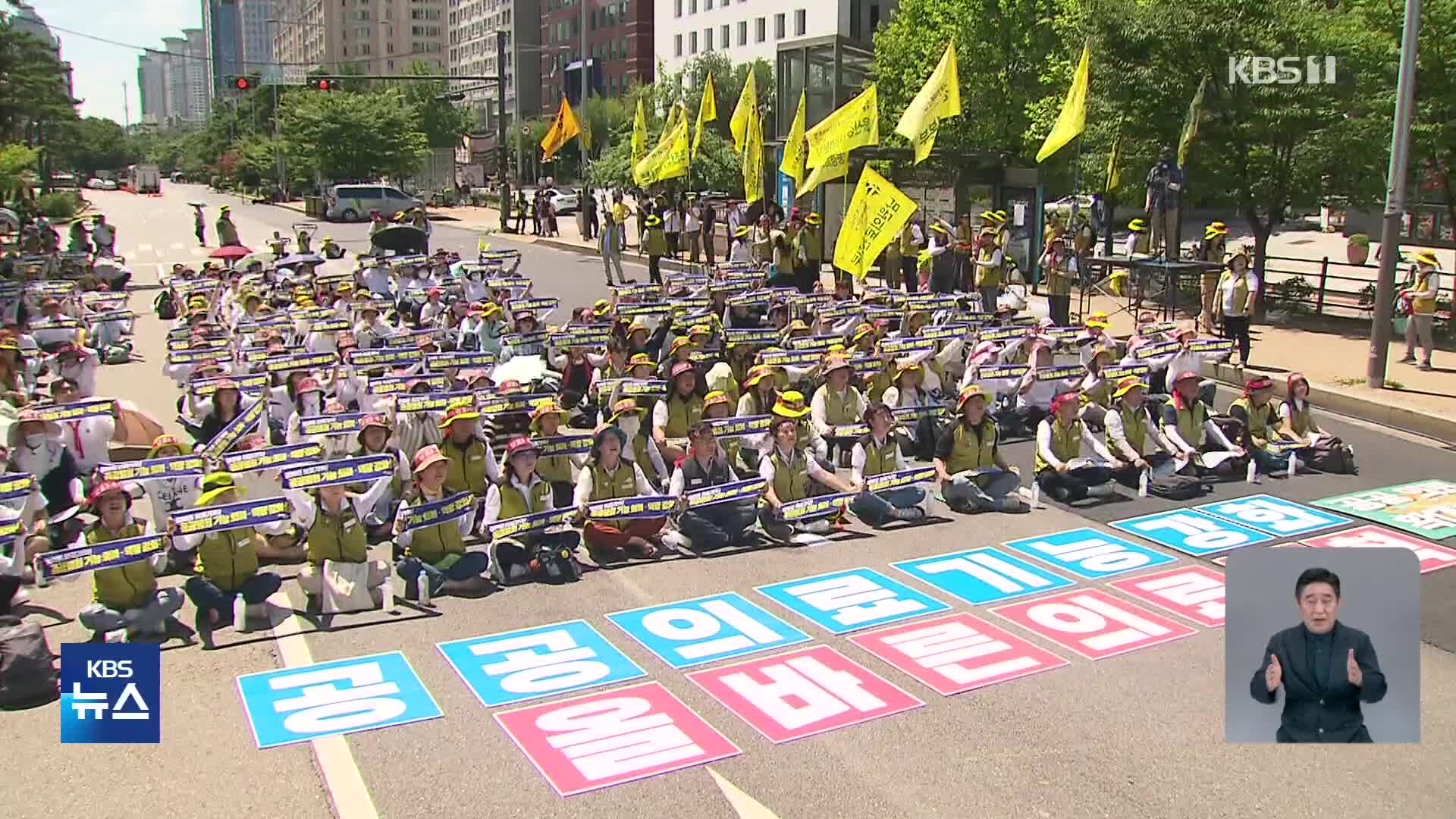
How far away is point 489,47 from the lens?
161125mm

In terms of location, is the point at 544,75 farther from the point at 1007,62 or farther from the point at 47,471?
the point at 47,471

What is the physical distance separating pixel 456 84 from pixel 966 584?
162348mm

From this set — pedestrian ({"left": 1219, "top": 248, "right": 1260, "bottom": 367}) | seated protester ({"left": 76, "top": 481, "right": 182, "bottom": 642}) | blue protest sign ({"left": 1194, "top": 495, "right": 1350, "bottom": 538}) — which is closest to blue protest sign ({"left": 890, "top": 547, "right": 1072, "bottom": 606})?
blue protest sign ({"left": 1194, "top": 495, "right": 1350, "bottom": 538})

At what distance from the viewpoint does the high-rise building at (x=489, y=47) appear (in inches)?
5290

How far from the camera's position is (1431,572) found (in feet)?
34.3

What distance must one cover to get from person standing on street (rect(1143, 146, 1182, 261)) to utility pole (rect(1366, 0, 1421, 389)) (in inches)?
244

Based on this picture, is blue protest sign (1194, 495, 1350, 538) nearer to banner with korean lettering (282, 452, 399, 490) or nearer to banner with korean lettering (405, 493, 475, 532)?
banner with korean lettering (405, 493, 475, 532)

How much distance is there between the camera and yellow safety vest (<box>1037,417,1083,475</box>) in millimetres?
12742

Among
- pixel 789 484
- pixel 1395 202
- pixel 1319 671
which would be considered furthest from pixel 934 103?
pixel 1319 671

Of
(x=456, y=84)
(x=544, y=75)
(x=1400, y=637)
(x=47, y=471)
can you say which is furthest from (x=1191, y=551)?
(x=456, y=84)

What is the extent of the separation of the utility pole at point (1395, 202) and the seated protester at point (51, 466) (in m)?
15.7

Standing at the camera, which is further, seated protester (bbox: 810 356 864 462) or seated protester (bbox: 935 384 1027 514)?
seated protester (bbox: 810 356 864 462)

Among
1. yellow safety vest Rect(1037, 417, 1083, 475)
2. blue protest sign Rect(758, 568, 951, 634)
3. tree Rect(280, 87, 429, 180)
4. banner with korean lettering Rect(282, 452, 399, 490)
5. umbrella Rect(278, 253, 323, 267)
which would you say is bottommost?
blue protest sign Rect(758, 568, 951, 634)

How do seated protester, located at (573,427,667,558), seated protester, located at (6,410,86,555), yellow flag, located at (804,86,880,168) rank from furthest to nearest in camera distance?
yellow flag, located at (804,86,880,168) < seated protester, located at (6,410,86,555) < seated protester, located at (573,427,667,558)
